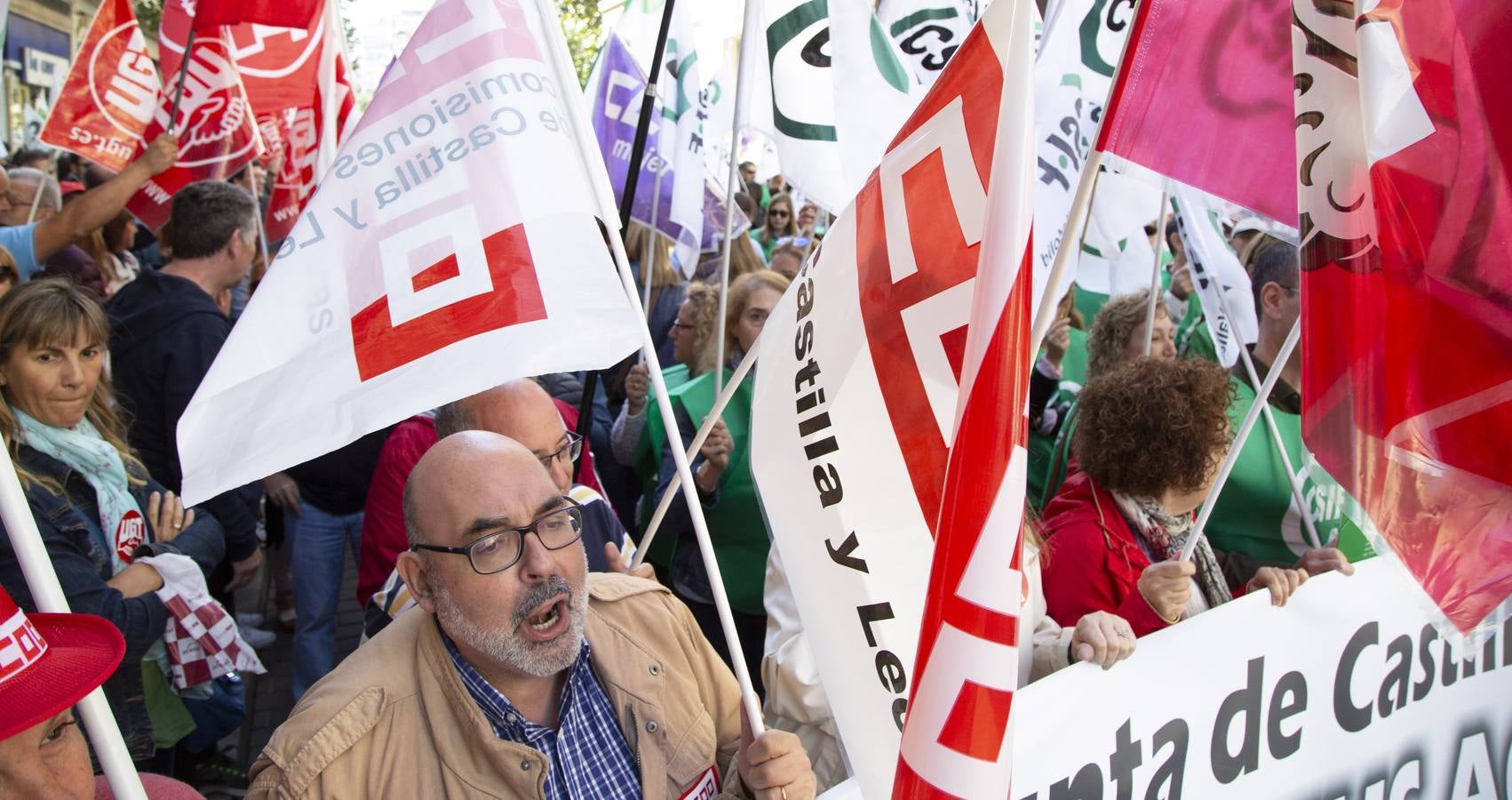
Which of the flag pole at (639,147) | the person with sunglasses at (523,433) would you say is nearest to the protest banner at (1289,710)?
the person with sunglasses at (523,433)

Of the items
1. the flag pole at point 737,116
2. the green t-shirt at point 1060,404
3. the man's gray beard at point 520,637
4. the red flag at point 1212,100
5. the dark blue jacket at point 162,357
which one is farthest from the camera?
the green t-shirt at point 1060,404

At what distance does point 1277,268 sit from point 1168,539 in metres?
1.65

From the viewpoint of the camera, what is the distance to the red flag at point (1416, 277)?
174 cm

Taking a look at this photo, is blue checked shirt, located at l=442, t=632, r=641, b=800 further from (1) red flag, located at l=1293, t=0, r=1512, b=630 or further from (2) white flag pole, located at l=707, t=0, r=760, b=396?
(2) white flag pole, located at l=707, t=0, r=760, b=396

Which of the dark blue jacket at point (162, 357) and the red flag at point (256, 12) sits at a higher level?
the red flag at point (256, 12)

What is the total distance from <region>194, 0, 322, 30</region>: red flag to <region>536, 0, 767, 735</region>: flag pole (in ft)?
8.86

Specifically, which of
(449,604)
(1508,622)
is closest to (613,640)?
(449,604)

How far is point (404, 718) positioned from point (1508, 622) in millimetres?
2673

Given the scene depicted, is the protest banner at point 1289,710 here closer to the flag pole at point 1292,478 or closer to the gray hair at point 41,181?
the flag pole at point 1292,478

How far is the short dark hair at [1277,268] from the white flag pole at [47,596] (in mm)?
3770

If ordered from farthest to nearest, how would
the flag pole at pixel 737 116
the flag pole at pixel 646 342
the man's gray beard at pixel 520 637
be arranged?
the flag pole at pixel 737 116 → the man's gray beard at pixel 520 637 → the flag pole at pixel 646 342

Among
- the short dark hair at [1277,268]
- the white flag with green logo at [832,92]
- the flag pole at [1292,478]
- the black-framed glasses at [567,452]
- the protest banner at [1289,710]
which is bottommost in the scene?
the protest banner at [1289,710]

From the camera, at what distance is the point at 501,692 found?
1.98m

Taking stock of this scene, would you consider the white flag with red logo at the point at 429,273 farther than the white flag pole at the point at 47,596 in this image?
Yes
